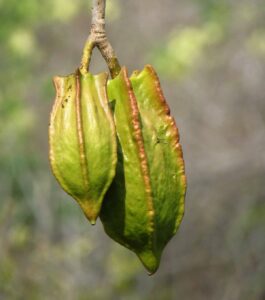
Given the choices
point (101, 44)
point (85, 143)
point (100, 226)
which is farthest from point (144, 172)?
point (100, 226)

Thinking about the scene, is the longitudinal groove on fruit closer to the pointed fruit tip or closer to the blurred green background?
the pointed fruit tip

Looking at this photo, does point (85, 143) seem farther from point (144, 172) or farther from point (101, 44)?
point (101, 44)

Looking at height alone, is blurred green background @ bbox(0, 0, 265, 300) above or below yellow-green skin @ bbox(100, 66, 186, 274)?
above

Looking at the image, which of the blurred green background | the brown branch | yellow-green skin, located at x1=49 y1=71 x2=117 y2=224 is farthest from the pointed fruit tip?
the blurred green background

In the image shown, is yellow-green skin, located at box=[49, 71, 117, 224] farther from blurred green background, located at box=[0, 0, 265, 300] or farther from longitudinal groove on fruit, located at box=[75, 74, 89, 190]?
blurred green background, located at box=[0, 0, 265, 300]

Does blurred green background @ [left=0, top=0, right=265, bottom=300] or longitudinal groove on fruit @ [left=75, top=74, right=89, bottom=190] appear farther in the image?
blurred green background @ [left=0, top=0, right=265, bottom=300]

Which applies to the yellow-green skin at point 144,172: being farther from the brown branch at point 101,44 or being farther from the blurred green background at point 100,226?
the blurred green background at point 100,226

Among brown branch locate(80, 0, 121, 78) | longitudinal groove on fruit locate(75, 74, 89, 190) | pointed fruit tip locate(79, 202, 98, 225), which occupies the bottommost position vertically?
pointed fruit tip locate(79, 202, 98, 225)
